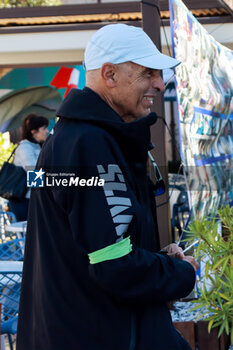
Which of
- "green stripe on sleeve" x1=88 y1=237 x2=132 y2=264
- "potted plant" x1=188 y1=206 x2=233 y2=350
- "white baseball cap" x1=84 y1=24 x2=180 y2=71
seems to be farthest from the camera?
"potted plant" x1=188 y1=206 x2=233 y2=350

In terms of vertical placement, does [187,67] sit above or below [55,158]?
above

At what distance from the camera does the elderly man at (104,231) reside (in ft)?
4.36

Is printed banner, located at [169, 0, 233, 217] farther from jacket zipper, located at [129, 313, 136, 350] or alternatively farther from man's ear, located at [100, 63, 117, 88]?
jacket zipper, located at [129, 313, 136, 350]

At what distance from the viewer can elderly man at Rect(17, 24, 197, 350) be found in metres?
1.33

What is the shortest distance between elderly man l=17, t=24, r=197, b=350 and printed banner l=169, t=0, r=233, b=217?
136cm

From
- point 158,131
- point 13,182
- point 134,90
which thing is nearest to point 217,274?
point 158,131

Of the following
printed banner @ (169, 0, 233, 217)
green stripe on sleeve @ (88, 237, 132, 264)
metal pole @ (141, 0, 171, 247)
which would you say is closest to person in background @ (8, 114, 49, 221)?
printed banner @ (169, 0, 233, 217)

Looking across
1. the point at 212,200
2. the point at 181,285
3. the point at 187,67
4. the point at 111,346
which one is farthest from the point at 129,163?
the point at 212,200

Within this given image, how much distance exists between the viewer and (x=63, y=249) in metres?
1.40

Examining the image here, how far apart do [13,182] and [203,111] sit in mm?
2549

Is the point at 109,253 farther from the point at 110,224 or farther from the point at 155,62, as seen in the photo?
the point at 155,62

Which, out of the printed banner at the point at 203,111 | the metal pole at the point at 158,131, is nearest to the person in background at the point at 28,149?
the printed banner at the point at 203,111

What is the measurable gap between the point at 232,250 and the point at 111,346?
120 centimetres

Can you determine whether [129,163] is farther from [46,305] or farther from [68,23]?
[68,23]
